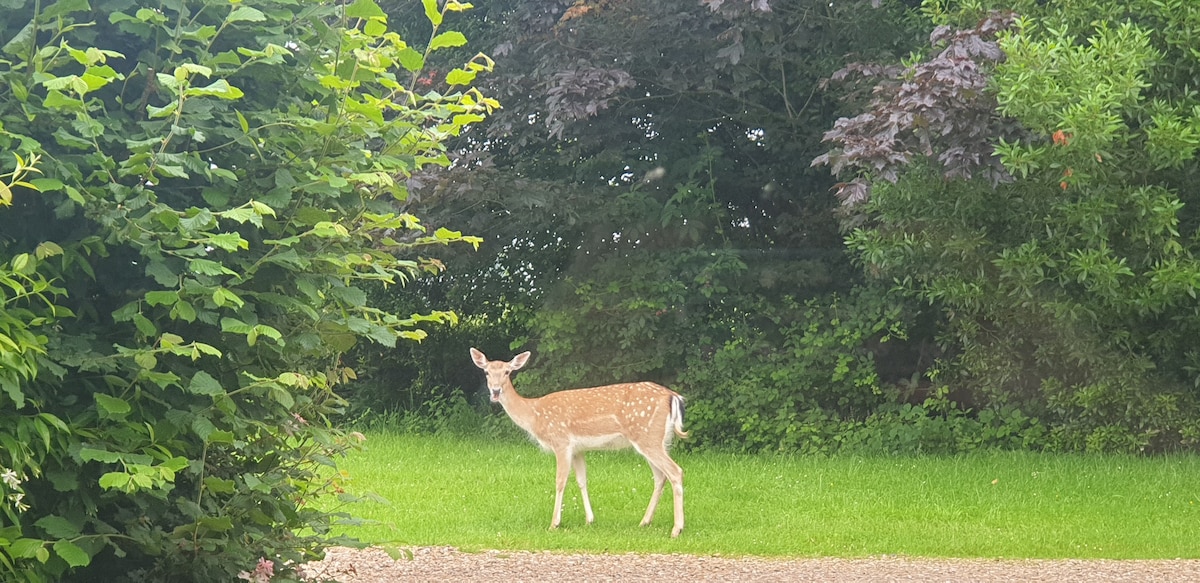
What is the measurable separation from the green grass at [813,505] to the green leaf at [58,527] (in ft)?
10.8

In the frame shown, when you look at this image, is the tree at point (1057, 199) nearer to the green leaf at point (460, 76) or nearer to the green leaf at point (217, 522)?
the green leaf at point (460, 76)

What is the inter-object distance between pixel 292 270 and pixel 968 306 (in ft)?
32.1

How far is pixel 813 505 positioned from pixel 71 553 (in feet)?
24.9

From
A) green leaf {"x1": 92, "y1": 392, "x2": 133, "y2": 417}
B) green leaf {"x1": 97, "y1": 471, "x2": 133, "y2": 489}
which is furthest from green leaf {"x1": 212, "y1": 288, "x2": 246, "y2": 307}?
green leaf {"x1": 97, "y1": 471, "x2": 133, "y2": 489}

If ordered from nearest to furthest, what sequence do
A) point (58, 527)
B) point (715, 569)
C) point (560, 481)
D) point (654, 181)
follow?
1. point (58, 527)
2. point (715, 569)
3. point (560, 481)
4. point (654, 181)

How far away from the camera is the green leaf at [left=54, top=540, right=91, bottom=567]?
380cm

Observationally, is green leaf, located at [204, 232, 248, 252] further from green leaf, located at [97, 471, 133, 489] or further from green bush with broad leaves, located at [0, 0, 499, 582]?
green leaf, located at [97, 471, 133, 489]

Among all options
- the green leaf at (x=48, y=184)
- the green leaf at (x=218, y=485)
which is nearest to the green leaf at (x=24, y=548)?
the green leaf at (x=218, y=485)

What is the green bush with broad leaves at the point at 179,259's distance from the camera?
3779 millimetres

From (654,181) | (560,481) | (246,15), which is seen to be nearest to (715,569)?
(560,481)

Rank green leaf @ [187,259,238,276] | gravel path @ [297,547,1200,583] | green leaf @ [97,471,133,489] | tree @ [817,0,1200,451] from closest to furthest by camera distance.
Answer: green leaf @ [97,471,133,489] < green leaf @ [187,259,238,276] < gravel path @ [297,547,1200,583] < tree @ [817,0,1200,451]

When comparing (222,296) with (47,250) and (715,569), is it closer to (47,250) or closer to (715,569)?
(47,250)

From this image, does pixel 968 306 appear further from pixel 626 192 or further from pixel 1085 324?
pixel 626 192

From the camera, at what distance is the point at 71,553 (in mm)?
3824
